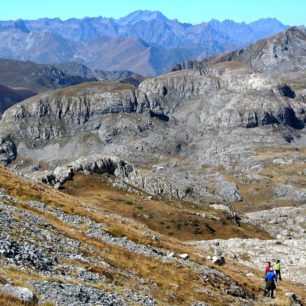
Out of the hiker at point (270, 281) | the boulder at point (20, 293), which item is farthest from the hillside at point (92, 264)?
the hiker at point (270, 281)

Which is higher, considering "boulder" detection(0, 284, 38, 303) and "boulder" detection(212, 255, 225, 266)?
"boulder" detection(0, 284, 38, 303)

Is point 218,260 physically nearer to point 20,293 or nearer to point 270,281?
point 270,281

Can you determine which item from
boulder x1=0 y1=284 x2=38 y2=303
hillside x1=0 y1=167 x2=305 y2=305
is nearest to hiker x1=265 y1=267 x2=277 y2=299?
hillside x1=0 y1=167 x2=305 y2=305

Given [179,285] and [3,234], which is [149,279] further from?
[3,234]

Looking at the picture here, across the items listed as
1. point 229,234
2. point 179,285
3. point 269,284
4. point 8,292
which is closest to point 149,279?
point 179,285

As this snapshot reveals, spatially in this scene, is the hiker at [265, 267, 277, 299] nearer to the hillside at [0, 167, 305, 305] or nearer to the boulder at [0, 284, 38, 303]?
the hillside at [0, 167, 305, 305]

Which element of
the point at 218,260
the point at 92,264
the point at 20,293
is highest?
the point at 20,293

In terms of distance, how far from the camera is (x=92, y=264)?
40.2 meters

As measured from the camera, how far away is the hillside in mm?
31828

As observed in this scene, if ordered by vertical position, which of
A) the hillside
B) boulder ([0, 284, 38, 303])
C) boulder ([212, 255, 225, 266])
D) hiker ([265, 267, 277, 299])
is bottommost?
boulder ([212, 255, 225, 266])

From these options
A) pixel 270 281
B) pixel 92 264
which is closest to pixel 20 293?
pixel 92 264

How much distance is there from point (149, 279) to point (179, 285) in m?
3.02

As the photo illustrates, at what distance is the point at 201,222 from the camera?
142875 mm

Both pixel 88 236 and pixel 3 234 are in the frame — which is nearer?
pixel 3 234
